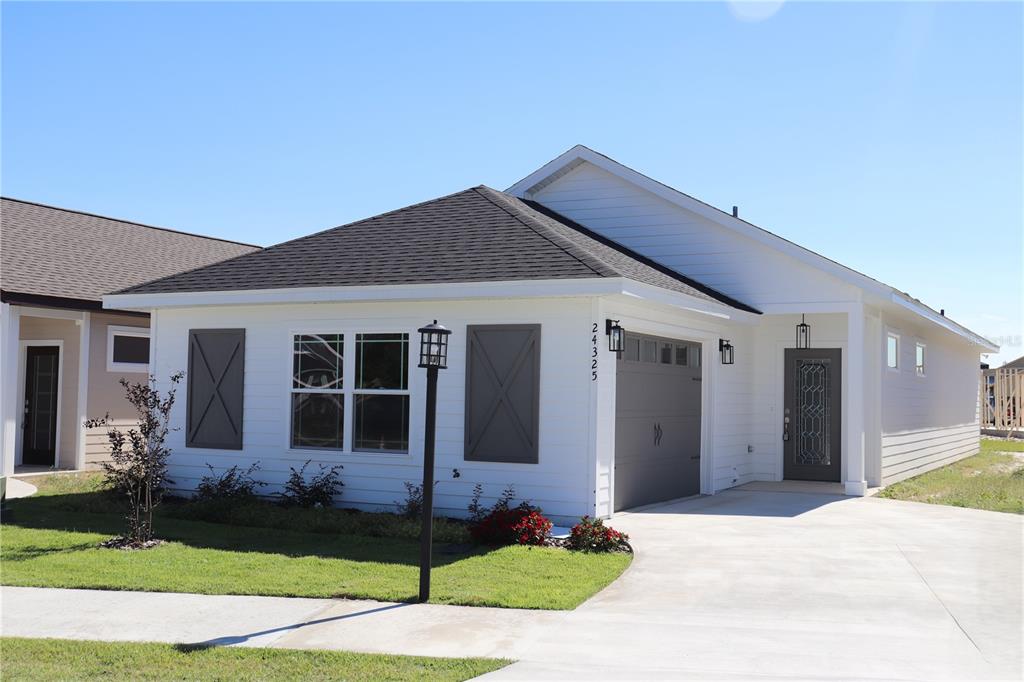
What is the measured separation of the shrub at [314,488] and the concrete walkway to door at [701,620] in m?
4.34

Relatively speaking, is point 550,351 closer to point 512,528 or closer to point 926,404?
point 512,528

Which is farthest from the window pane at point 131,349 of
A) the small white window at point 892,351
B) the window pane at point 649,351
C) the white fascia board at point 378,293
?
the small white window at point 892,351

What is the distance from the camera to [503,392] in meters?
11.1

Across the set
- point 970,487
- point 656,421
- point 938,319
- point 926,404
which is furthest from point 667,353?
point 926,404

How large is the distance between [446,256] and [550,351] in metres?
2.17

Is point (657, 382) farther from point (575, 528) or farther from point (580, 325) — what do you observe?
point (575, 528)

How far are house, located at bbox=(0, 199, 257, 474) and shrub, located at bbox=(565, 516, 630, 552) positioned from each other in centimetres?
939

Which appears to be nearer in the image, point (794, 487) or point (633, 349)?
point (633, 349)

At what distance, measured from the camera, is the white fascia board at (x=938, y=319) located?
14.3 meters

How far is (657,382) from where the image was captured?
12.6 metres

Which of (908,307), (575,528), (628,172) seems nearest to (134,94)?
(628,172)

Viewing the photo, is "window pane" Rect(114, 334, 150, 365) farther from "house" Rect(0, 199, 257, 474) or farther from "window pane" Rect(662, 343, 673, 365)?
"window pane" Rect(662, 343, 673, 365)

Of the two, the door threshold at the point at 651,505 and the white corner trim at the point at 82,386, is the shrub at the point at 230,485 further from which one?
the door threshold at the point at 651,505

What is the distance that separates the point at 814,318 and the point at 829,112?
364 cm
